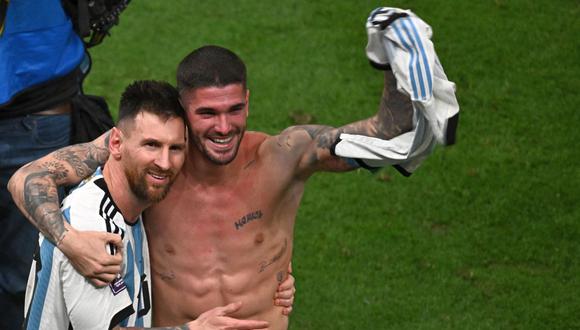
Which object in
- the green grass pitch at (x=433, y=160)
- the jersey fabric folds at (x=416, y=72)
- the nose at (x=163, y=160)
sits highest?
the jersey fabric folds at (x=416, y=72)

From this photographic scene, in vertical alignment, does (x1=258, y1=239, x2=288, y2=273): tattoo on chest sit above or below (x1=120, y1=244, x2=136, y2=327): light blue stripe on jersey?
below

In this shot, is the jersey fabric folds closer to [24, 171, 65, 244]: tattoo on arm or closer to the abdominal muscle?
the abdominal muscle

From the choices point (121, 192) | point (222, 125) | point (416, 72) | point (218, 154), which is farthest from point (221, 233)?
point (416, 72)

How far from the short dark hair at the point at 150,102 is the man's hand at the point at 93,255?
56 centimetres

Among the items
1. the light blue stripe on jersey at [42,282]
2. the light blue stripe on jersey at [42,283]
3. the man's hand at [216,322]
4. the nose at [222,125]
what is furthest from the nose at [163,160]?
the man's hand at [216,322]

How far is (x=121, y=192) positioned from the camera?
16.5ft

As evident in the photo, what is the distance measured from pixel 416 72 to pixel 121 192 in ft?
4.46

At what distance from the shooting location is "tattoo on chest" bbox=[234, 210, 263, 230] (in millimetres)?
5621

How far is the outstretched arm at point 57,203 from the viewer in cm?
478

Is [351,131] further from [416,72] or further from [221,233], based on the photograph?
[221,233]

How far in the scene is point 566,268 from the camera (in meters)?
8.20

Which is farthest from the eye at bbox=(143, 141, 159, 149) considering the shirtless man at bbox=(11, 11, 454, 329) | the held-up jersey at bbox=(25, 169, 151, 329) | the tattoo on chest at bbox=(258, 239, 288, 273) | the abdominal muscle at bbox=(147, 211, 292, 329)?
the tattoo on chest at bbox=(258, 239, 288, 273)

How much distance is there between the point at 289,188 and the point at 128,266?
927 millimetres

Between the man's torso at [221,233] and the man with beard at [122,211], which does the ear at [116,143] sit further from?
the man's torso at [221,233]
